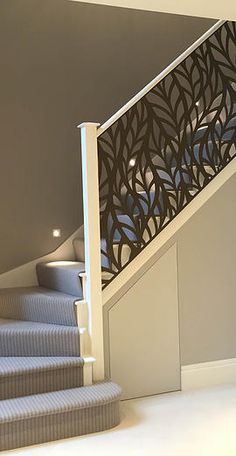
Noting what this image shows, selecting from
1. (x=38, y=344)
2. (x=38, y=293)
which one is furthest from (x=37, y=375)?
(x=38, y=293)

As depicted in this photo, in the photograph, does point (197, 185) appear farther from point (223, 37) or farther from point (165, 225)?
point (223, 37)

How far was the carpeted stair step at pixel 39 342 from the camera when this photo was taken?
3367mm

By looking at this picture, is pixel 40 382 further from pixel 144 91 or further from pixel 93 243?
pixel 144 91

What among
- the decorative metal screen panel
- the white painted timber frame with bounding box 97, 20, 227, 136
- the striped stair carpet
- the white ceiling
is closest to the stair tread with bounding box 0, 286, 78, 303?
the decorative metal screen panel

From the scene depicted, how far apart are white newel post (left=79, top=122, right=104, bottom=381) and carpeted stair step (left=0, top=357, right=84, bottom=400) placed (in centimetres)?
18

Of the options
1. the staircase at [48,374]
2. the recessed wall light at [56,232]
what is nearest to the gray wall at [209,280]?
the staircase at [48,374]

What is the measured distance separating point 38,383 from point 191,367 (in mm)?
1209

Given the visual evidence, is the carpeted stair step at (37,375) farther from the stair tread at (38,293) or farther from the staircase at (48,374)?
the stair tread at (38,293)

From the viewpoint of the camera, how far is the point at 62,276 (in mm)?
3834

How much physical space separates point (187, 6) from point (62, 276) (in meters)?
2.02

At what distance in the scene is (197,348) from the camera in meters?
3.84

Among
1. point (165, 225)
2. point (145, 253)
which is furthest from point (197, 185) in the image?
point (145, 253)

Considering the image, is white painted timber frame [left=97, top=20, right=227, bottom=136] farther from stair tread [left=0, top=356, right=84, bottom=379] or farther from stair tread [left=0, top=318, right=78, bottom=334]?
stair tread [left=0, top=356, right=84, bottom=379]

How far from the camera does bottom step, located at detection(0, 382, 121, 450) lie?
2.86m
